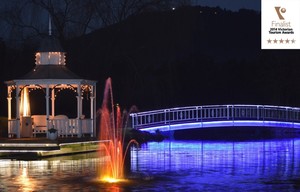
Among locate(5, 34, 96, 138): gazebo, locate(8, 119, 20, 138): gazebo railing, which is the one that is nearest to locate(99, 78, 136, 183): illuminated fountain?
locate(5, 34, 96, 138): gazebo

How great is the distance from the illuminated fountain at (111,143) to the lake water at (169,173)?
372mm

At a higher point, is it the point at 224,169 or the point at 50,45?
the point at 50,45

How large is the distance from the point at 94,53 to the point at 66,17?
8.62 feet

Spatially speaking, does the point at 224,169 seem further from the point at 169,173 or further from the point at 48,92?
the point at 48,92

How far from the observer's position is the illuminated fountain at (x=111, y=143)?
780 inches

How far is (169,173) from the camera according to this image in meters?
20.0

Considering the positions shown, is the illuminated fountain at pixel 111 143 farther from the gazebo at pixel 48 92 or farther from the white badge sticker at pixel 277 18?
the white badge sticker at pixel 277 18

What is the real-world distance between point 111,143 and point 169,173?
38.0 ft

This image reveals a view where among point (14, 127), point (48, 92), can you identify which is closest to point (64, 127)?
point (48, 92)

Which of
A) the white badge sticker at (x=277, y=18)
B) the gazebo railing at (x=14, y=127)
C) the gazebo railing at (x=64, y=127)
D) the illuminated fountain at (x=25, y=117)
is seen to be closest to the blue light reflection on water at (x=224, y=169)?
the gazebo railing at (x=64, y=127)

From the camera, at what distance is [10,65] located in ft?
140

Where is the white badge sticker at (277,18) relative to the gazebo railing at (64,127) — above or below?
above

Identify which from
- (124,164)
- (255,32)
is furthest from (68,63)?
(255,32)

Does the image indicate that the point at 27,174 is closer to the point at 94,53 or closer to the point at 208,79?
the point at 94,53
